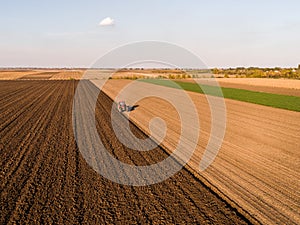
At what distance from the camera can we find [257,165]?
336 inches

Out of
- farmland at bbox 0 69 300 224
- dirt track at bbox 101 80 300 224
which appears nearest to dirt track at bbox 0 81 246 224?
farmland at bbox 0 69 300 224

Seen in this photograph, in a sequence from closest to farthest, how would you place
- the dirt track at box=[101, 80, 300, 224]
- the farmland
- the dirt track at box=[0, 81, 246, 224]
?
the dirt track at box=[0, 81, 246, 224] < the farmland < the dirt track at box=[101, 80, 300, 224]

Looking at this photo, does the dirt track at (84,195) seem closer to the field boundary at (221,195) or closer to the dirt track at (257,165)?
the field boundary at (221,195)

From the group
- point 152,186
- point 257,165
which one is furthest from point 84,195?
point 257,165

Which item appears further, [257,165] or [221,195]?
[257,165]

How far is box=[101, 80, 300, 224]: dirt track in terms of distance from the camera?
603 cm

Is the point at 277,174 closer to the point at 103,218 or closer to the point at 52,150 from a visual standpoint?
the point at 103,218

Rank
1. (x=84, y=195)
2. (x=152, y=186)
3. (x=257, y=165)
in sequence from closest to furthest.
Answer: (x=84, y=195) → (x=152, y=186) → (x=257, y=165)

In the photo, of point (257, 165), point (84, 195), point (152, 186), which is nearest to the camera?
point (84, 195)

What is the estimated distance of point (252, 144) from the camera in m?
11.0

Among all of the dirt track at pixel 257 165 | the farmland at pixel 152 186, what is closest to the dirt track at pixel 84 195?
the farmland at pixel 152 186

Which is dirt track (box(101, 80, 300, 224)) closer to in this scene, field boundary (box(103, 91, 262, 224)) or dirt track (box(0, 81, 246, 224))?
field boundary (box(103, 91, 262, 224))

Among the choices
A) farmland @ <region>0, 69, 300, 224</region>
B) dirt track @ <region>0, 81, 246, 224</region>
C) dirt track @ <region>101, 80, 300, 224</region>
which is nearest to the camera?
dirt track @ <region>0, 81, 246, 224</region>

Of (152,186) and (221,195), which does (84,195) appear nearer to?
(152,186)
